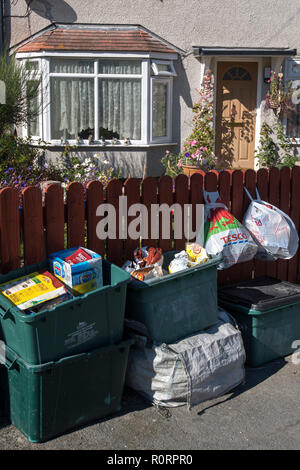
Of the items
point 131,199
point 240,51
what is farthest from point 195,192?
point 240,51

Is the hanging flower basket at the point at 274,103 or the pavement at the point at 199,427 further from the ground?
the hanging flower basket at the point at 274,103

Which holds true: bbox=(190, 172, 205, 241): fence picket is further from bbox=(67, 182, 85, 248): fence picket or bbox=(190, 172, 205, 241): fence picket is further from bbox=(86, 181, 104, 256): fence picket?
bbox=(67, 182, 85, 248): fence picket

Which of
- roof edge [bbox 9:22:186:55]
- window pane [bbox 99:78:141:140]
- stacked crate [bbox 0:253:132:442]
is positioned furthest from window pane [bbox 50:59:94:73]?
stacked crate [bbox 0:253:132:442]

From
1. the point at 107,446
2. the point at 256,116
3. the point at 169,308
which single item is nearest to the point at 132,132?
the point at 256,116

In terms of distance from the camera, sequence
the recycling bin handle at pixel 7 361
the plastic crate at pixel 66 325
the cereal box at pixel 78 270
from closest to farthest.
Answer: the plastic crate at pixel 66 325 → the recycling bin handle at pixel 7 361 → the cereal box at pixel 78 270

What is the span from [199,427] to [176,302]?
82 centimetres

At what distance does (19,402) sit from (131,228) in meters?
1.59

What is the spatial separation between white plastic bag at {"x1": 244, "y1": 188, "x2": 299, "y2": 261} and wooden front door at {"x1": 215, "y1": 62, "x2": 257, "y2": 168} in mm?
7500

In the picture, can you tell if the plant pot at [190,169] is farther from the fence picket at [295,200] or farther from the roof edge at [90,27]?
the fence picket at [295,200]

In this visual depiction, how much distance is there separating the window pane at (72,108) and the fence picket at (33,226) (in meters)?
7.39

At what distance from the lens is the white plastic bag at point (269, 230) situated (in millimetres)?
4867

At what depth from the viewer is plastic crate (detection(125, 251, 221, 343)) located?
379 cm

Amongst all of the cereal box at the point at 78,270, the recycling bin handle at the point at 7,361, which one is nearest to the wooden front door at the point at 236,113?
the cereal box at the point at 78,270

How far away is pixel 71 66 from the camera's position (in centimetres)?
1095
